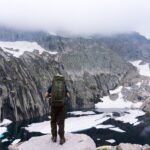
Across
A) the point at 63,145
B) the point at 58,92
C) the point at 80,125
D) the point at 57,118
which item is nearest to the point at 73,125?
the point at 80,125

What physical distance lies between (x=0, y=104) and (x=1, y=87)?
9.41 metres

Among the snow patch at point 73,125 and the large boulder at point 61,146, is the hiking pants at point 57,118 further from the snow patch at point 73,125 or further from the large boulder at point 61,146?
the snow patch at point 73,125

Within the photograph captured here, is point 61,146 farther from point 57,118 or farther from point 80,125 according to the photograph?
point 80,125

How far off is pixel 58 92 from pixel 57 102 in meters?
0.57

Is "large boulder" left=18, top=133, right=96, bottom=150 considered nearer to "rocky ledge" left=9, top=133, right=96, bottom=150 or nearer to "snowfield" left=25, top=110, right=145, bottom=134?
"rocky ledge" left=9, top=133, right=96, bottom=150

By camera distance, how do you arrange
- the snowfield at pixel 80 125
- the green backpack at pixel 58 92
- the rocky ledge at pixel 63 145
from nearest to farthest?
the rocky ledge at pixel 63 145
the green backpack at pixel 58 92
the snowfield at pixel 80 125

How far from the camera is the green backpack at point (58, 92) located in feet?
72.6

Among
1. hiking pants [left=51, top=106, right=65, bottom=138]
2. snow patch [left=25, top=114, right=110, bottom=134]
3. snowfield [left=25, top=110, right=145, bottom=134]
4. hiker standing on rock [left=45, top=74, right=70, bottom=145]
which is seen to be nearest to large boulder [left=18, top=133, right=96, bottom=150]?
hiker standing on rock [left=45, top=74, right=70, bottom=145]

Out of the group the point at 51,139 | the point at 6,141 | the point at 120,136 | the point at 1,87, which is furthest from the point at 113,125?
the point at 51,139

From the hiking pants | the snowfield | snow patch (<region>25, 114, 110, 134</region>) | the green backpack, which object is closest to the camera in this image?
the green backpack

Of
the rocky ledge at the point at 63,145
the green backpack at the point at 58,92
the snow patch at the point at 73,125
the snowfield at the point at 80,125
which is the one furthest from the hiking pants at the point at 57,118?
the snow patch at the point at 73,125

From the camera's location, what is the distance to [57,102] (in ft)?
72.6

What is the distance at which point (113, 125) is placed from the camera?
156 meters

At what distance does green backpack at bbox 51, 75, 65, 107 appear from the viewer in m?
22.1
